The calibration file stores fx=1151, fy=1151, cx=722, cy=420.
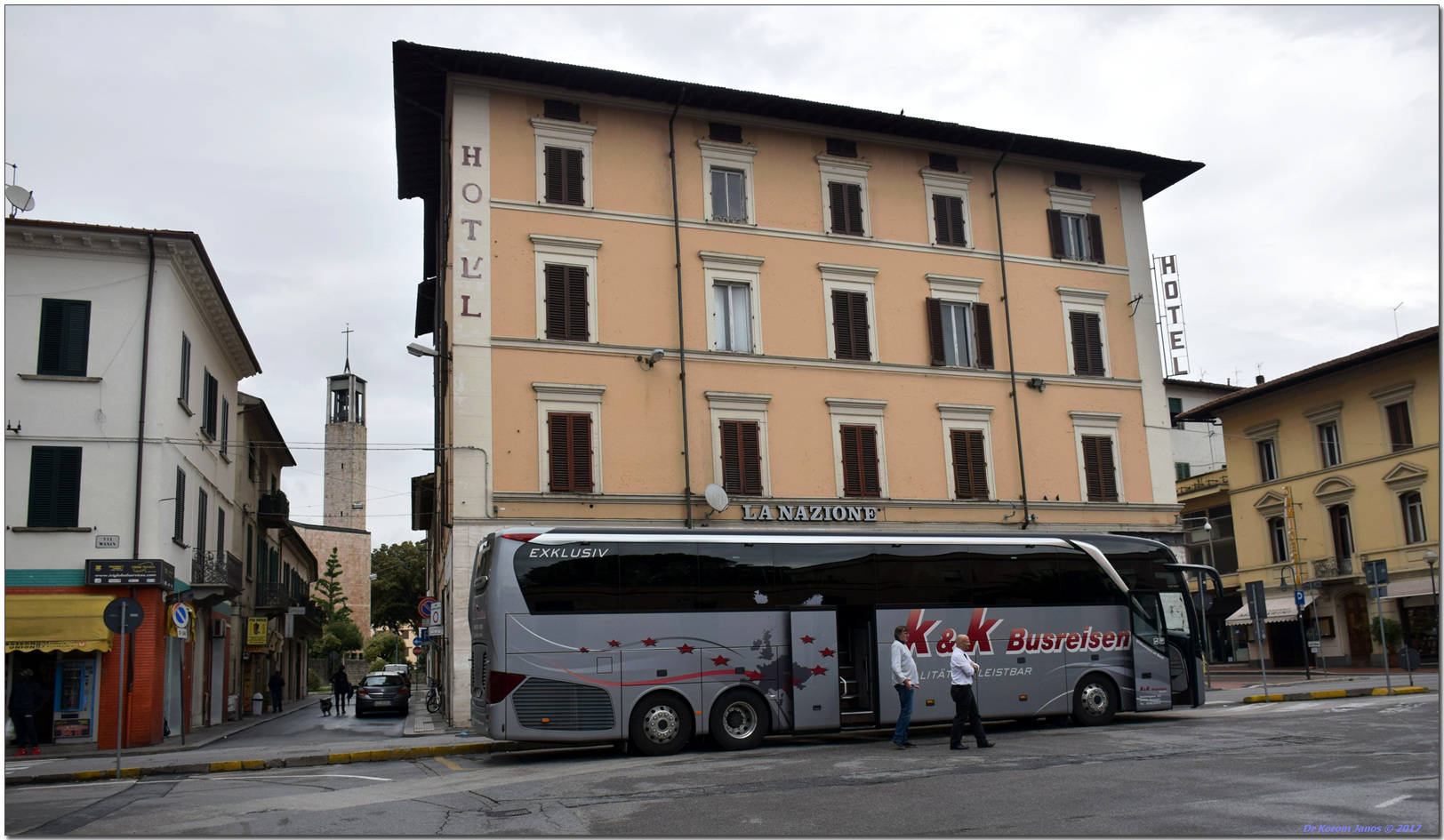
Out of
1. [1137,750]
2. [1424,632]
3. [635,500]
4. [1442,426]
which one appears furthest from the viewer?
[1424,632]

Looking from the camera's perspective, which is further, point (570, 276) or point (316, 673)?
point (316, 673)

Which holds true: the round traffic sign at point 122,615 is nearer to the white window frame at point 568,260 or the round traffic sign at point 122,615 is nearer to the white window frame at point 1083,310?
the white window frame at point 568,260

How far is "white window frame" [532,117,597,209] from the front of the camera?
26.1 m

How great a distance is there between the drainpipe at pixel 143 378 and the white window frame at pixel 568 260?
8.21 meters

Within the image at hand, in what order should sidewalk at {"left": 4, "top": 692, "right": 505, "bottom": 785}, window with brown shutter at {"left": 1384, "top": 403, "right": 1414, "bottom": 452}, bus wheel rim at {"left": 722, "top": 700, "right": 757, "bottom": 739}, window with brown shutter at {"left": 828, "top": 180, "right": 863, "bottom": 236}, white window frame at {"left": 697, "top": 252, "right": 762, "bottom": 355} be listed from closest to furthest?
1. bus wheel rim at {"left": 722, "top": 700, "right": 757, "bottom": 739}
2. sidewalk at {"left": 4, "top": 692, "right": 505, "bottom": 785}
3. white window frame at {"left": 697, "top": 252, "right": 762, "bottom": 355}
4. window with brown shutter at {"left": 828, "top": 180, "right": 863, "bottom": 236}
5. window with brown shutter at {"left": 1384, "top": 403, "right": 1414, "bottom": 452}

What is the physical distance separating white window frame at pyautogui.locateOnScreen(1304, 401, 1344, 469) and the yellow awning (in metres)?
39.0

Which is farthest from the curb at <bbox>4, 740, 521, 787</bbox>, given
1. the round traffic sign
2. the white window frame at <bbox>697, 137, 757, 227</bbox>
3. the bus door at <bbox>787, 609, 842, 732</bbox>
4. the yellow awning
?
the white window frame at <bbox>697, 137, 757, 227</bbox>

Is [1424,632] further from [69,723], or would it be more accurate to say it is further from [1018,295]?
[69,723]

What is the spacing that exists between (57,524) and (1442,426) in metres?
24.0

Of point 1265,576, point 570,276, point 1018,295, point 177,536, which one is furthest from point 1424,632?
point 177,536

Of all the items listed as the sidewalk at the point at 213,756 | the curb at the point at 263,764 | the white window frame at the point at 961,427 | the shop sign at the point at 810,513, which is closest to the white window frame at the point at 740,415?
the shop sign at the point at 810,513

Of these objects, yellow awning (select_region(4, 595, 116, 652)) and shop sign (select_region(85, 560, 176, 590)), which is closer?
yellow awning (select_region(4, 595, 116, 652))

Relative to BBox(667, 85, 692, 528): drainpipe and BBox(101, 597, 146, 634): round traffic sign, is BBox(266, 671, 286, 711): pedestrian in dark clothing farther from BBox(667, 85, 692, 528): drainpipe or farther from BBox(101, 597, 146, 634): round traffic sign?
BBox(101, 597, 146, 634): round traffic sign

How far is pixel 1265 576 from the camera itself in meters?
45.3
